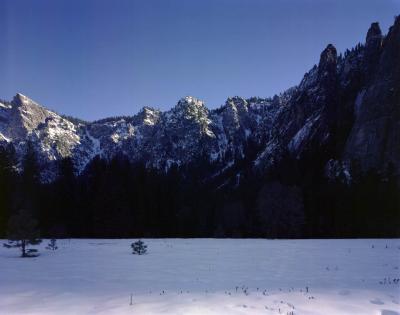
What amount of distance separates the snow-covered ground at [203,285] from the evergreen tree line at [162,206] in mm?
33093

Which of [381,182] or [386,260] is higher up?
[381,182]

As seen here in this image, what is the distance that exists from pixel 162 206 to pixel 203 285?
207 ft

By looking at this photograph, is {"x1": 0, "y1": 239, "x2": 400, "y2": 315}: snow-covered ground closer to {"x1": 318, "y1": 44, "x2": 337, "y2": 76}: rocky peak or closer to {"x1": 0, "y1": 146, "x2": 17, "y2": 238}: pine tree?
{"x1": 0, "y1": 146, "x2": 17, "y2": 238}: pine tree

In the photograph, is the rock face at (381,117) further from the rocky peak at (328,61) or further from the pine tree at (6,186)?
the pine tree at (6,186)

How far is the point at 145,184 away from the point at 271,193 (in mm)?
31431

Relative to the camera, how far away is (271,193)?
56.3 m

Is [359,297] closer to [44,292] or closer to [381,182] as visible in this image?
[44,292]

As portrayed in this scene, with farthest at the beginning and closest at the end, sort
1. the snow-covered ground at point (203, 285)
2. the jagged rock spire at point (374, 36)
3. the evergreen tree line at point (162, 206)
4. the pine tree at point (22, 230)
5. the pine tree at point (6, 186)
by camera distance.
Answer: the jagged rock spire at point (374, 36) < the evergreen tree line at point (162, 206) < the pine tree at point (6, 186) < the pine tree at point (22, 230) < the snow-covered ground at point (203, 285)

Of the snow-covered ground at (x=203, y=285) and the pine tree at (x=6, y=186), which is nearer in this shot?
the snow-covered ground at (x=203, y=285)

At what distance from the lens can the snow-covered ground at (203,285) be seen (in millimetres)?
12109

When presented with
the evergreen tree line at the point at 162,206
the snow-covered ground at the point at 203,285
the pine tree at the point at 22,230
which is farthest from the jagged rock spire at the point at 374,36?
the pine tree at the point at 22,230

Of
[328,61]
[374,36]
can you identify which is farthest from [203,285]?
[328,61]

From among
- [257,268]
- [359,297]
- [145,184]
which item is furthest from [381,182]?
[359,297]

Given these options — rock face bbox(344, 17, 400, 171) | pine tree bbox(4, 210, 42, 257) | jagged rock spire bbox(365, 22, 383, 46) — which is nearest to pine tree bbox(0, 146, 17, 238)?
pine tree bbox(4, 210, 42, 257)
